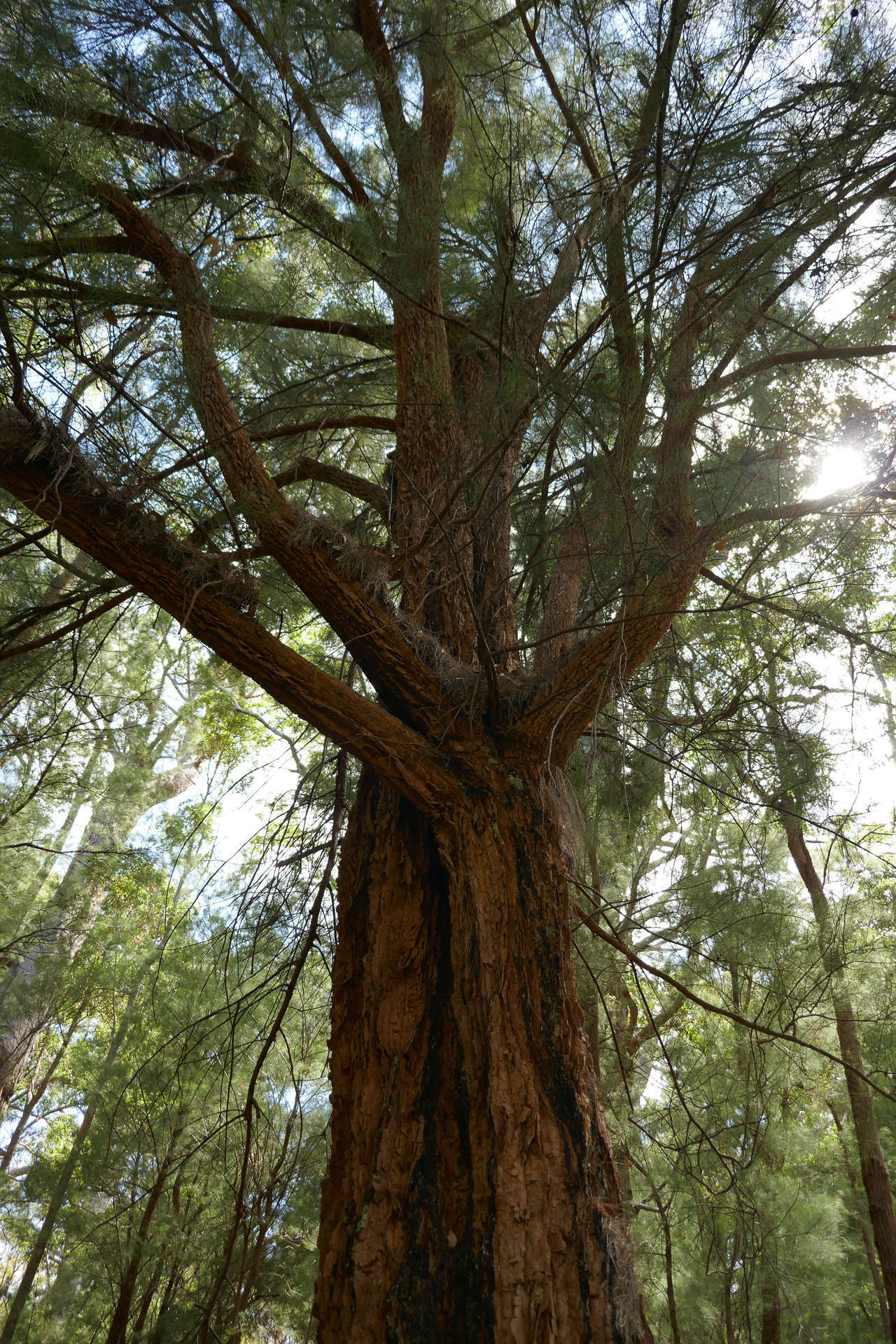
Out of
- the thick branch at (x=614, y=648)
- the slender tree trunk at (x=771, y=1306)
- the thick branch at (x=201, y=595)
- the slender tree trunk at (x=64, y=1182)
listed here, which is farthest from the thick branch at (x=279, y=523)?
the slender tree trunk at (x=771, y=1306)

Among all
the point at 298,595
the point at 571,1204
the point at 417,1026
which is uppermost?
the point at 298,595

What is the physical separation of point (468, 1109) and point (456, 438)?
165 cm

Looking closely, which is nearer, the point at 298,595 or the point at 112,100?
the point at 112,100

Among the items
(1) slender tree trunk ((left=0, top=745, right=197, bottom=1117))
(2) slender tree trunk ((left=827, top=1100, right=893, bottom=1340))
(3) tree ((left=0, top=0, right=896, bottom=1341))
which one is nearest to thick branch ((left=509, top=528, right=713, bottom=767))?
(3) tree ((left=0, top=0, right=896, bottom=1341))

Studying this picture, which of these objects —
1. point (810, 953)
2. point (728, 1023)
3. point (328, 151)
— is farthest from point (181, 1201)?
point (328, 151)

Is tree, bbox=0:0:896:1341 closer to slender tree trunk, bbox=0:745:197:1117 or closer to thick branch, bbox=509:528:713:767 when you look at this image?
thick branch, bbox=509:528:713:767

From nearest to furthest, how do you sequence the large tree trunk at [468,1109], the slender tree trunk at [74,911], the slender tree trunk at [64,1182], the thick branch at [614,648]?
the large tree trunk at [468,1109]
the thick branch at [614,648]
the slender tree trunk at [64,1182]
the slender tree trunk at [74,911]

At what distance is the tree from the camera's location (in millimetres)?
1436

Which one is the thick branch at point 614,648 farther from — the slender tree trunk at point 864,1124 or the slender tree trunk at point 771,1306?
the slender tree trunk at point 771,1306

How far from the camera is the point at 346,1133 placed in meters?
1.60

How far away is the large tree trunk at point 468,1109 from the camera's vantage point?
4.22 ft

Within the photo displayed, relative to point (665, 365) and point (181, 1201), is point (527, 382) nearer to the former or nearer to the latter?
point (665, 365)

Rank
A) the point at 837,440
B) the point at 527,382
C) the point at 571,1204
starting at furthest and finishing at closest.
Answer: the point at 837,440
the point at 527,382
the point at 571,1204

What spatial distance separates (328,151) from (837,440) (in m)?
1.72
